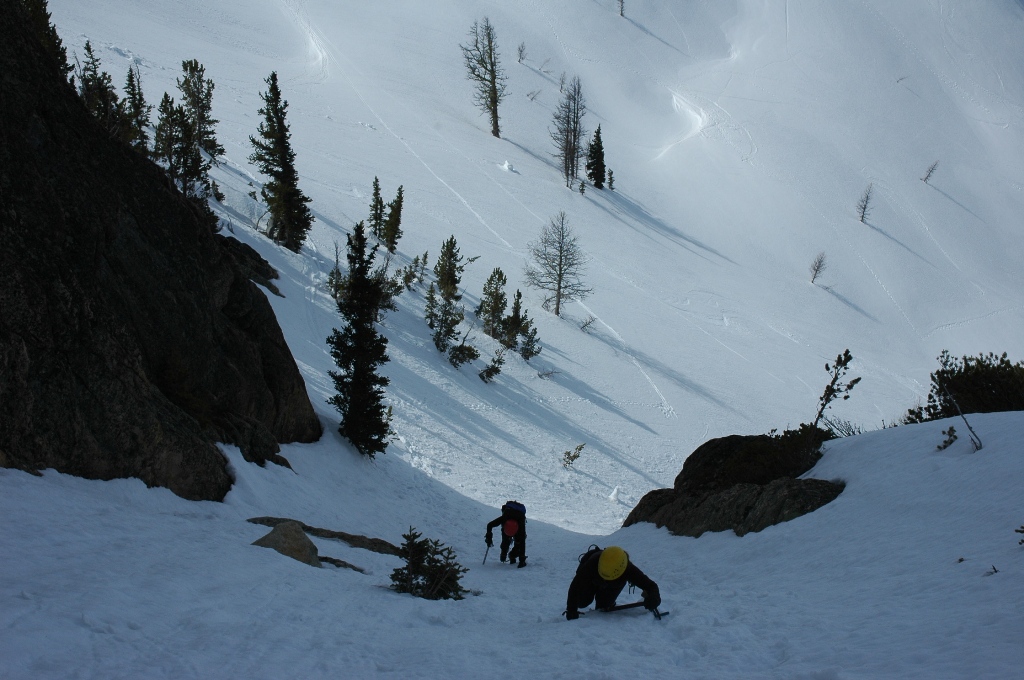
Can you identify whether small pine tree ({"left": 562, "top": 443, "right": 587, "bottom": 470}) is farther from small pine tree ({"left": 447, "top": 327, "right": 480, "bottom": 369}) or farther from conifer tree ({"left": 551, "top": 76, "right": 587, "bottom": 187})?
conifer tree ({"left": 551, "top": 76, "right": 587, "bottom": 187})

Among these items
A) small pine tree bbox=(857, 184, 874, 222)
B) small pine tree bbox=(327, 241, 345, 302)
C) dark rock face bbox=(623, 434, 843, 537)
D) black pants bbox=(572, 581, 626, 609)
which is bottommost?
black pants bbox=(572, 581, 626, 609)

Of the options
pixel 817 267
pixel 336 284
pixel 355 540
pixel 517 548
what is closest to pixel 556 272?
pixel 336 284

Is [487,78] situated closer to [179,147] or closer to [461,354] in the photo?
[461,354]

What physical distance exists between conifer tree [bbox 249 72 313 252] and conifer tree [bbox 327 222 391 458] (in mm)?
13776

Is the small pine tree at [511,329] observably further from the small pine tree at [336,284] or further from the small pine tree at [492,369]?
the small pine tree at [336,284]

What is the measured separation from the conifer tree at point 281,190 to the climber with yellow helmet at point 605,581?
24.7 metres

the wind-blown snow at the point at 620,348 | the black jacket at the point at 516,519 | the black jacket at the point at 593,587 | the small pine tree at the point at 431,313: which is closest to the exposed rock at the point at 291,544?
the wind-blown snow at the point at 620,348

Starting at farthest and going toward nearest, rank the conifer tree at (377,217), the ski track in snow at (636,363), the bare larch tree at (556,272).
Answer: the bare larch tree at (556,272)
the conifer tree at (377,217)
the ski track in snow at (636,363)

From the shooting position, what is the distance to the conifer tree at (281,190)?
2727 centimetres

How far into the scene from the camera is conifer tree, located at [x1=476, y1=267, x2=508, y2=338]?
29.2 meters

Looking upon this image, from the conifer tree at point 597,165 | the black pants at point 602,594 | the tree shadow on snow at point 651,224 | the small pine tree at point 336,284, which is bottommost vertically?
the black pants at point 602,594

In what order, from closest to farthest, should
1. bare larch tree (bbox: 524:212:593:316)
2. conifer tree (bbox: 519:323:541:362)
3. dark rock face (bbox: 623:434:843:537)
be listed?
dark rock face (bbox: 623:434:843:537), conifer tree (bbox: 519:323:541:362), bare larch tree (bbox: 524:212:593:316)

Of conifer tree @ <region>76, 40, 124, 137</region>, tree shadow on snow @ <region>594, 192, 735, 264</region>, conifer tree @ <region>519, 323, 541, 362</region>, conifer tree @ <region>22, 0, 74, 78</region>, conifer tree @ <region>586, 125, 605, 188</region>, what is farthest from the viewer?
conifer tree @ <region>586, 125, 605, 188</region>

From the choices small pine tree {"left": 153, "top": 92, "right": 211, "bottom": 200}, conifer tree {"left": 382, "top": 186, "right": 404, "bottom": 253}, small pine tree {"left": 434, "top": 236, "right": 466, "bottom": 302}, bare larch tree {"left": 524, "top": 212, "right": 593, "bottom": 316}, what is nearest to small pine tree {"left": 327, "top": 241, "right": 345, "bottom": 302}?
small pine tree {"left": 434, "top": 236, "right": 466, "bottom": 302}
